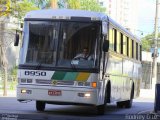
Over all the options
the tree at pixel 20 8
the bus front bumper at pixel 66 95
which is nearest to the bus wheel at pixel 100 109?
the bus front bumper at pixel 66 95

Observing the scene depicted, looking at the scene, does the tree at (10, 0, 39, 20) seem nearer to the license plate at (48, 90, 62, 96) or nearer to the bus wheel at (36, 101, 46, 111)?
the bus wheel at (36, 101, 46, 111)

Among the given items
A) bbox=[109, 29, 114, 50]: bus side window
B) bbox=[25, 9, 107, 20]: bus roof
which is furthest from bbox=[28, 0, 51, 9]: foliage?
bbox=[25, 9, 107, 20]: bus roof

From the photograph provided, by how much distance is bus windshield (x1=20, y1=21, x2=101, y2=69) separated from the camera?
1617 centimetres

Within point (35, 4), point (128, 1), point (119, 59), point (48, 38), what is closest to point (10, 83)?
point (35, 4)

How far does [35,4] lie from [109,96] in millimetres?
21160

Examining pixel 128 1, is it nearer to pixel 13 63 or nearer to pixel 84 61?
pixel 13 63

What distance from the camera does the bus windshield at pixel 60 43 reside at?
1617 cm

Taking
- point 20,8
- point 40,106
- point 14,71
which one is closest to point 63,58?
point 40,106

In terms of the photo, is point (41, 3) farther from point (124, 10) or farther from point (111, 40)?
point (124, 10)

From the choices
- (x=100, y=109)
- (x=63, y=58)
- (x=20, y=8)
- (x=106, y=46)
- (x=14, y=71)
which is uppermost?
(x=20, y=8)

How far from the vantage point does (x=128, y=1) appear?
406 feet

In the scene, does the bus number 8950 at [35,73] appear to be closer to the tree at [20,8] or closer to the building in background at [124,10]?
the tree at [20,8]

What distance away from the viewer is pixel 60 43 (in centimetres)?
1630

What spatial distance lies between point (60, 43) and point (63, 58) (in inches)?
20.1
